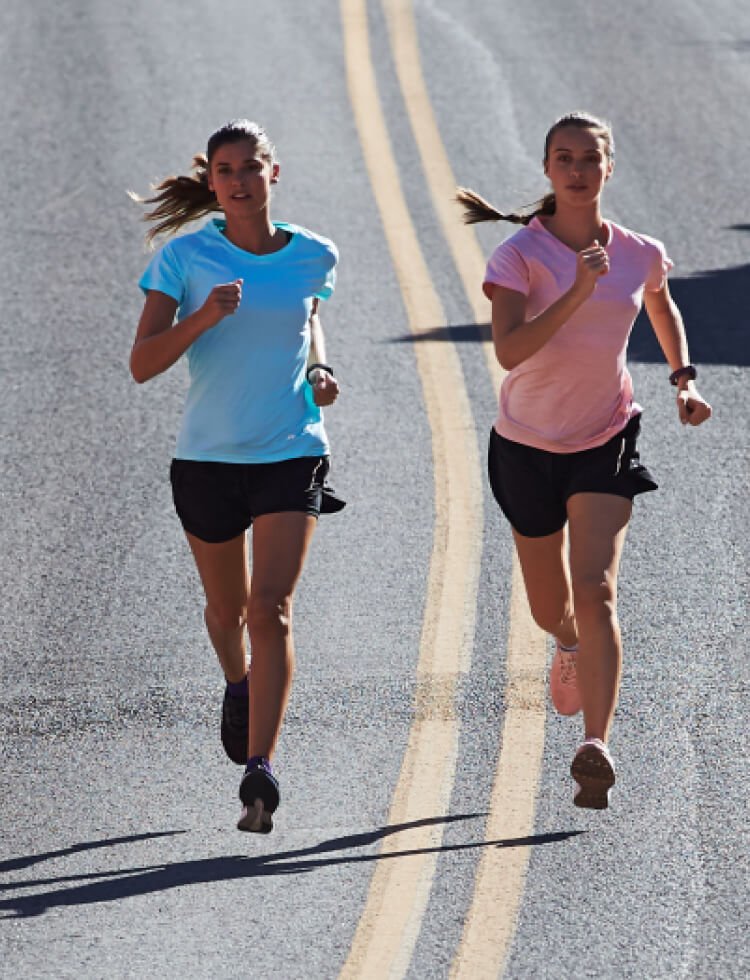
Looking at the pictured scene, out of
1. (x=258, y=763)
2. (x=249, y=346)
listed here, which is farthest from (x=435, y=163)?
(x=258, y=763)

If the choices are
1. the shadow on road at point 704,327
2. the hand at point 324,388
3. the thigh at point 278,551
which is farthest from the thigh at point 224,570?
the shadow on road at point 704,327

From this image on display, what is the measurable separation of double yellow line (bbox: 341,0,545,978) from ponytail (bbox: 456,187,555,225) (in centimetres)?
190

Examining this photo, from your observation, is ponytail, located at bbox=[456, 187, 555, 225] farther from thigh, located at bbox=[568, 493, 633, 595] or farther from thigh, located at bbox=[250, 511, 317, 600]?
thigh, located at bbox=[250, 511, 317, 600]

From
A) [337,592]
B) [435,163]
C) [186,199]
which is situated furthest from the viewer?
[435,163]

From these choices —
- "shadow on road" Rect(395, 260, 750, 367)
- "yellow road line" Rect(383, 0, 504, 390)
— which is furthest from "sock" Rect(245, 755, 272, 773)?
"shadow on road" Rect(395, 260, 750, 367)

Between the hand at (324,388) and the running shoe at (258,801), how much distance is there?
1.22 m

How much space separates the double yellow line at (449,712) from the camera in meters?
6.20

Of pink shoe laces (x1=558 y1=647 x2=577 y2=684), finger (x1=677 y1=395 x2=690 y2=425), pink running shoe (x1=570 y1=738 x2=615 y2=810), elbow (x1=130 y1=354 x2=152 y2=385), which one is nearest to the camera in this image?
pink running shoe (x1=570 y1=738 x2=615 y2=810)

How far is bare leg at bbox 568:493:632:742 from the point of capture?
6621 mm

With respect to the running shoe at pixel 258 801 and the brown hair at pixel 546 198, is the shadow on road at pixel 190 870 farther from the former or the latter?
the brown hair at pixel 546 198

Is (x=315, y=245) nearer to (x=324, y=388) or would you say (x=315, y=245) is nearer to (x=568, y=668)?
(x=324, y=388)

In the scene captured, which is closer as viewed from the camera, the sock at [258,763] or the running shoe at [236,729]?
the sock at [258,763]

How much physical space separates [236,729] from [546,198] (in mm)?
2164

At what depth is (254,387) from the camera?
674cm
